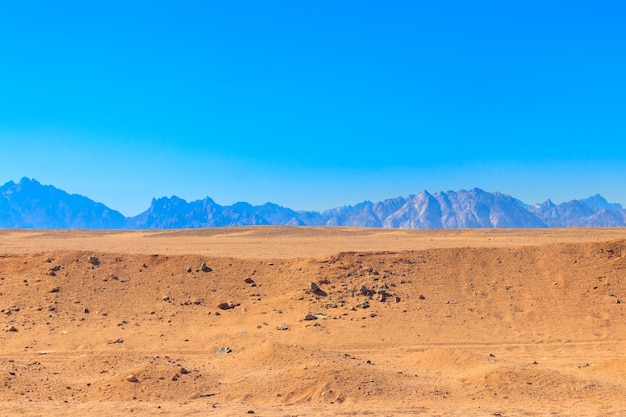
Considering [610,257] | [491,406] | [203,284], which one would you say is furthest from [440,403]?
[610,257]

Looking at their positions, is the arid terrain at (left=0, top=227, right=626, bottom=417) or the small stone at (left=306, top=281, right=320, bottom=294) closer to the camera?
the arid terrain at (left=0, top=227, right=626, bottom=417)

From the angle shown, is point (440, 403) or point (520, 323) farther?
point (520, 323)

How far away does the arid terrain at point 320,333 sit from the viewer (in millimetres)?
11734

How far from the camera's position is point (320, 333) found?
1861 cm

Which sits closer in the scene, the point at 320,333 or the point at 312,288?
the point at 320,333

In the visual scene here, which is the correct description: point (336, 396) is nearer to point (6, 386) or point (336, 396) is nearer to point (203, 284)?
point (6, 386)

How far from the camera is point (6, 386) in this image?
472 inches

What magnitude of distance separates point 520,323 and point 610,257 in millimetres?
6731

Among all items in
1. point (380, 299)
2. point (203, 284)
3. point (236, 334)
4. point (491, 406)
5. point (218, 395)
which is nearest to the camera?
point (491, 406)

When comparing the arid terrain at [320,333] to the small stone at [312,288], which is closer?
the arid terrain at [320,333]

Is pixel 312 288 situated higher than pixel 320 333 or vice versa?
pixel 312 288

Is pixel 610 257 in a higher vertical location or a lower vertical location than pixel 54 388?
higher

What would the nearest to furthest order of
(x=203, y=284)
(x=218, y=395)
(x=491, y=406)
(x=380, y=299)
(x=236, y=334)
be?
(x=491, y=406)
(x=218, y=395)
(x=236, y=334)
(x=380, y=299)
(x=203, y=284)

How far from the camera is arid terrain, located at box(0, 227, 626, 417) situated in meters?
11.7
